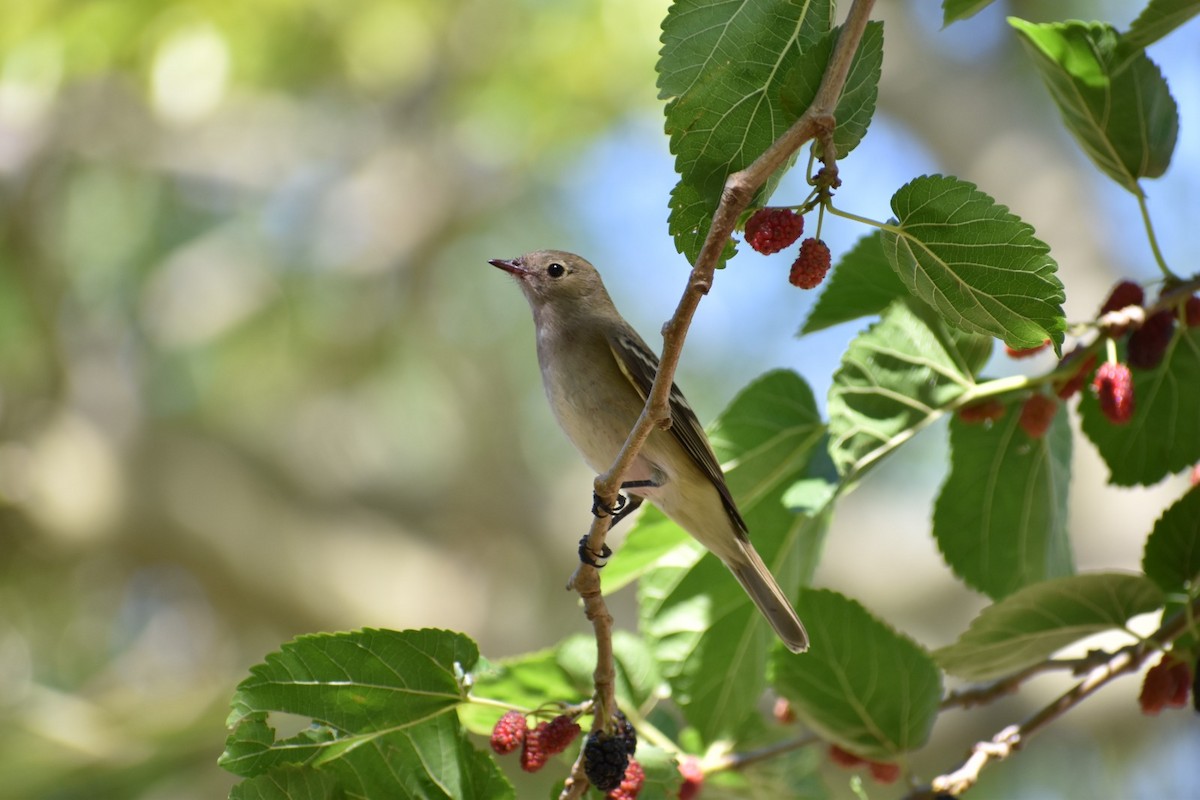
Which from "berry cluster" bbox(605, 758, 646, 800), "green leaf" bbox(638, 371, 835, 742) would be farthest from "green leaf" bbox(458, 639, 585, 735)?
"berry cluster" bbox(605, 758, 646, 800)

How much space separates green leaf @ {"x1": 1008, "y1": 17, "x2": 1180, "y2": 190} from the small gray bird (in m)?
1.14

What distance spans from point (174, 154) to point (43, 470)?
305 cm

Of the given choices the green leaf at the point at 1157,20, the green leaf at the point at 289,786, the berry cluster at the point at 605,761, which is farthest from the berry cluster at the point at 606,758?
the green leaf at the point at 1157,20

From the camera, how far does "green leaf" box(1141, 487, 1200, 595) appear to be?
2.41 metres

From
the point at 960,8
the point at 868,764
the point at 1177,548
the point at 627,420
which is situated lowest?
the point at 868,764

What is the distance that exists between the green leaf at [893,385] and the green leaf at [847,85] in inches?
29.6

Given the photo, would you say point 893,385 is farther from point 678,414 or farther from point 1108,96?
point 678,414

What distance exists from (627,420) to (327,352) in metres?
6.55

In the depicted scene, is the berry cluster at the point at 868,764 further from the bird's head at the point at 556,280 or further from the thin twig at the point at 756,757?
the bird's head at the point at 556,280

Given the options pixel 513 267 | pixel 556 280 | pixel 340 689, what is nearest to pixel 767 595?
pixel 340 689

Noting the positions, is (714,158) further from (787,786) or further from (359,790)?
(787,786)

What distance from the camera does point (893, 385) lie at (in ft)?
8.40

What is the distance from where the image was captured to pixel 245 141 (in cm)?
959

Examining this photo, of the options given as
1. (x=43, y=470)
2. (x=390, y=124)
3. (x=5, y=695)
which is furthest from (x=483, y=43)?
(x=5, y=695)
